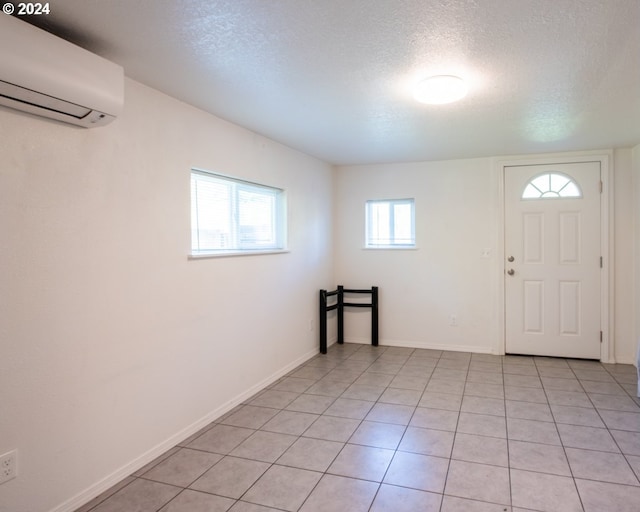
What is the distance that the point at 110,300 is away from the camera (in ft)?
7.34

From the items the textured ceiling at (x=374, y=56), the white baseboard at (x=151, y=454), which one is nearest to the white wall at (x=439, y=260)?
the textured ceiling at (x=374, y=56)

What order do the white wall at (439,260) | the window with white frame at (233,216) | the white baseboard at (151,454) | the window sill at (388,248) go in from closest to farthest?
the white baseboard at (151,454), the window with white frame at (233,216), the white wall at (439,260), the window sill at (388,248)

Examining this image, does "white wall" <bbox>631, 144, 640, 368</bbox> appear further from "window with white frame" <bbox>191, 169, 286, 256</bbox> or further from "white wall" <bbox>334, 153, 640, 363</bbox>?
"window with white frame" <bbox>191, 169, 286, 256</bbox>

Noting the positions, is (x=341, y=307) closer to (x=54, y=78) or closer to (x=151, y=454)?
(x=151, y=454)

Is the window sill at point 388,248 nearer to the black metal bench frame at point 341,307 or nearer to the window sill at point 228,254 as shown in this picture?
the black metal bench frame at point 341,307

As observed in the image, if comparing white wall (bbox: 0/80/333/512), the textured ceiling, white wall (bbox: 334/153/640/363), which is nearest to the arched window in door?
white wall (bbox: 334/153/640/363)

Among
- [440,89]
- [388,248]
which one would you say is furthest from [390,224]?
[440,89]

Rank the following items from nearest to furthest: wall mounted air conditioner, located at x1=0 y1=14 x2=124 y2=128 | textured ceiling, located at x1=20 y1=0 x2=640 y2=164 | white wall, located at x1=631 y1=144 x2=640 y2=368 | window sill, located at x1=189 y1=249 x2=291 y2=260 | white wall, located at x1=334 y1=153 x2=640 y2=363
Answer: wall mounted air conditioner, located at x1=0 y1=14 x2=124 y2=128
textured ceiling, located at x1=20 y1=0 x2=640 y2=164
window sill, located at x1=189 y1=249 x2=291 y2=260
white wall, located at x1=631 y1=144 x2=640 y2=368
white wall, located at x1=334 y1=153 x2=640 y2=363

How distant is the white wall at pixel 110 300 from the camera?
1826mm

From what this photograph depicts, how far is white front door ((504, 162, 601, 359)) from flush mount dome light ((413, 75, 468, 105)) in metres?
2.47

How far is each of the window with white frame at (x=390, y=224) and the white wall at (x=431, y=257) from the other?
0.08 metres

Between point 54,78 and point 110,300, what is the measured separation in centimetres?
108

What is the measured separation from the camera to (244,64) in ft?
7.13

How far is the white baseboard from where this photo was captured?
2.05 meters
